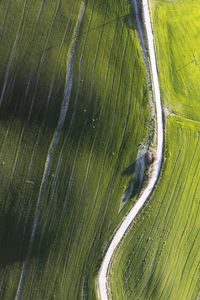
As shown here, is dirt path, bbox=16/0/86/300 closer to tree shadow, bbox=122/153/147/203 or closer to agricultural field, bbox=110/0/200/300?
tree shadow, bbox=122/153/147/203

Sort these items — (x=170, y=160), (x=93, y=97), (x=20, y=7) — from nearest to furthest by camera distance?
1. (x=20, y=7)
2. (x=93, y=97)
3. (x=170, y=160)

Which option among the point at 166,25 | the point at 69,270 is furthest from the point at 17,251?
the point at 166,25

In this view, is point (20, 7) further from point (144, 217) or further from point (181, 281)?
point (181, 281)

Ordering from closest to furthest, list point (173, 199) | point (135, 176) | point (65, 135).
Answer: point (65, 135) < point (135, 176) < point (173, 199)

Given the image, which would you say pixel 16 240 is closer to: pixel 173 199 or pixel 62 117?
pixel 62 117

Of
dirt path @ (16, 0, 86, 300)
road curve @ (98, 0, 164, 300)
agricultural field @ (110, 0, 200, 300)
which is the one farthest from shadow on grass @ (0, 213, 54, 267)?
agricultural field @ (110, 0, 200, 300)

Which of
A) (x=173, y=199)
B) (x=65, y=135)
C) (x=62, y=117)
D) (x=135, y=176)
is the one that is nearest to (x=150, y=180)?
(x=135, y=176)
